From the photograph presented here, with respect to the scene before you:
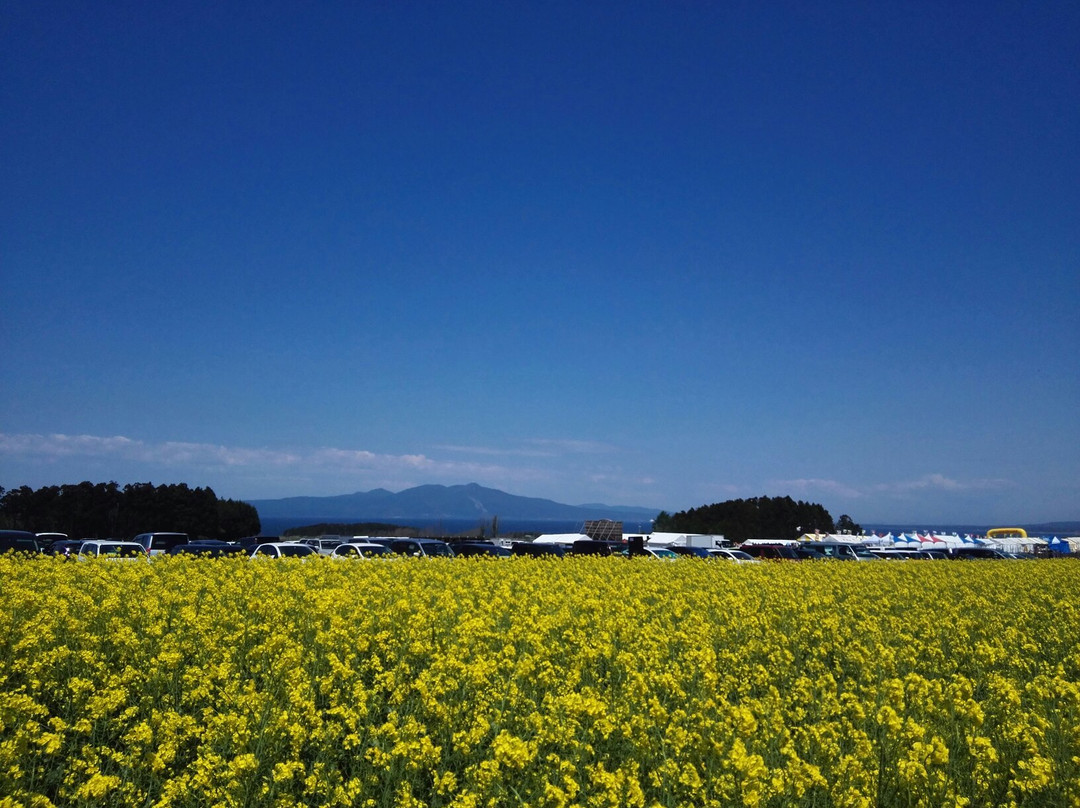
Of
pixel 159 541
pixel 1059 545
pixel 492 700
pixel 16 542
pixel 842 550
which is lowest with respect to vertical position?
pixel 1059 545

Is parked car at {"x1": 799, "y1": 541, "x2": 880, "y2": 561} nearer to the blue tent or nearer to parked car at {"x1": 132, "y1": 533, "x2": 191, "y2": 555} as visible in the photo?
the blue tent

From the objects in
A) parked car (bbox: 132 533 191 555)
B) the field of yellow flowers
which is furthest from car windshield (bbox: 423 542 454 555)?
the field of yellow flowers

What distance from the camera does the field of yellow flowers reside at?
15.8ft

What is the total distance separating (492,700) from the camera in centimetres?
616

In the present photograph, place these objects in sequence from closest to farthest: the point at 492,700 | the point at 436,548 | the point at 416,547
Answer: the point at 492,700, the point at 416,547, the point at 436,548

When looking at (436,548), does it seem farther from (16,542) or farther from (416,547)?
(16,542)

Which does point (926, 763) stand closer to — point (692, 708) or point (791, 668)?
point (692, 708)

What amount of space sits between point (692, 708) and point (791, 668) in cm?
280

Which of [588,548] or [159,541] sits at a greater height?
[159,541]

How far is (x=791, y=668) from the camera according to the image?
838 centimetres

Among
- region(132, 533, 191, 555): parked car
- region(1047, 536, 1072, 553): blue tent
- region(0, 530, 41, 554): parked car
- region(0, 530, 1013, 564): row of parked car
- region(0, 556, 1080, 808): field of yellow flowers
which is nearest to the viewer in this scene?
region(0, 556, 1080, 808): field of yellow flowers

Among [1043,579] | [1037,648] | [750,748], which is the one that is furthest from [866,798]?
[1043,579]

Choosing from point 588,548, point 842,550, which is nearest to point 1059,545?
point 842,550

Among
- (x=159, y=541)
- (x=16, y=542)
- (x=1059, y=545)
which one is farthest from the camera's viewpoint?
(x=1059, y=545)
